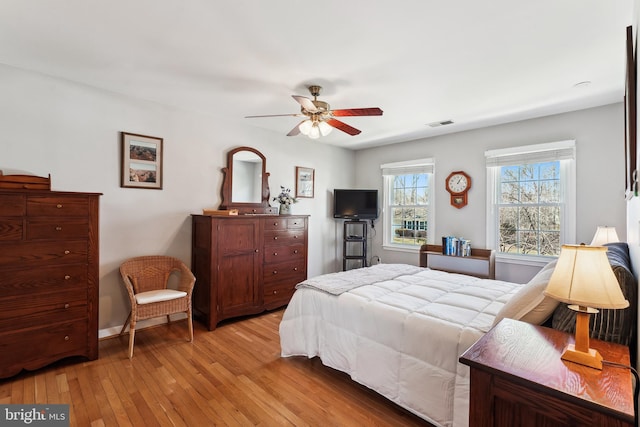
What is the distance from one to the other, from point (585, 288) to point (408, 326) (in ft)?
3.40

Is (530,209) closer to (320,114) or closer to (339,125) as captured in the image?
(339,125)

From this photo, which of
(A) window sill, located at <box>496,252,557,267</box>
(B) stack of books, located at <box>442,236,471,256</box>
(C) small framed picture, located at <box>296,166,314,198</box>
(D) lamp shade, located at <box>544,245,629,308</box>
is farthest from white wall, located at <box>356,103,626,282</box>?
(D) lamp shade, located at <box>544,245,629,308</box>

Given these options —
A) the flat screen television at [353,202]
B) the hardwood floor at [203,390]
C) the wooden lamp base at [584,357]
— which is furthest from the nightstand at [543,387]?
the flat screen television at [353,202]

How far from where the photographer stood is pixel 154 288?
10.9 feet

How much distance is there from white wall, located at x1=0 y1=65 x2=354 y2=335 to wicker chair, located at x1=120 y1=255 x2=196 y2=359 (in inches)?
6.4

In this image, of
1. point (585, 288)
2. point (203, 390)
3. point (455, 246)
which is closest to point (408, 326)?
point (585, 288)

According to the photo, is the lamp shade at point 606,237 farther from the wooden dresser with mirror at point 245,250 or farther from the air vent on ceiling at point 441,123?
the wooden dresser with mirror at point 245,250

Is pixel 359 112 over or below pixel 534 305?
over

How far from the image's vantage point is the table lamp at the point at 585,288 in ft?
3.52

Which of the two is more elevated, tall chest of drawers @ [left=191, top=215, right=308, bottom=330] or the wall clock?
the wall clock

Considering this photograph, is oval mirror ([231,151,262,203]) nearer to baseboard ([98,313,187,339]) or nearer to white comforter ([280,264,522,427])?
baseboard ([98,313,187,339])

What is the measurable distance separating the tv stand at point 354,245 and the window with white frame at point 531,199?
1.94m

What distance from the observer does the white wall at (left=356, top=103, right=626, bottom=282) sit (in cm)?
326

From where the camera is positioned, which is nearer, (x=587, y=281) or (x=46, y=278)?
(x=587, y=281)
